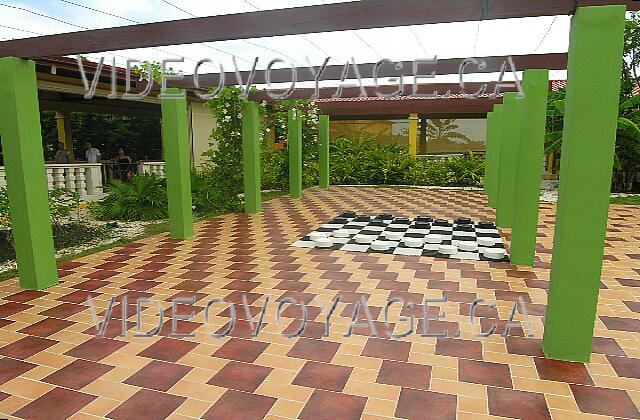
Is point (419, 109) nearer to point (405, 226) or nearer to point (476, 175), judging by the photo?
point (476, 175)

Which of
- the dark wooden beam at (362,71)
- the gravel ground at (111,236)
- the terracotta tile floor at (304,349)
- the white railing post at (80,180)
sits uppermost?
the dark wooden beam at (362,71)

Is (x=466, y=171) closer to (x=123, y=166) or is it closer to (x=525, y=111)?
(x=525, y=111)

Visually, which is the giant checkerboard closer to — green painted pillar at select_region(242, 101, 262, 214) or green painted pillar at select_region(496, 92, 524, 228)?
green painted pillar at select_region(496, 92, 524, 228)

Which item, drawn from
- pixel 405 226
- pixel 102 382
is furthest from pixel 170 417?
pixel 405 226

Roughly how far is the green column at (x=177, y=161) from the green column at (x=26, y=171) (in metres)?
2.30

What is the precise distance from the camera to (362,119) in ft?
65.9

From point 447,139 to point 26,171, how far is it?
17.9 m

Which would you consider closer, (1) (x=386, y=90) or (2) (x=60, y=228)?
(2) (x=60, y=228)

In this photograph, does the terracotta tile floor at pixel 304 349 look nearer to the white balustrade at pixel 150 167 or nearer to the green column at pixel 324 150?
the white balustrade at pixel 150 167

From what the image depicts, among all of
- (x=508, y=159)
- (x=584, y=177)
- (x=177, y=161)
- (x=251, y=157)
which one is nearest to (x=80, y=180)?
(x=251, y=157)

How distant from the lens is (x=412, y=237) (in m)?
7.05

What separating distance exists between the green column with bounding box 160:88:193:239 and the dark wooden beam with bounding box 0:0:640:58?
2417mm

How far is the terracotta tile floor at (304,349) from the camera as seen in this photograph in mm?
2654

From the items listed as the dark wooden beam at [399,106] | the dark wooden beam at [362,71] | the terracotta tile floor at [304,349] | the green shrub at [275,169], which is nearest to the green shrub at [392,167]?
the dark wooden beam at [399,106]
